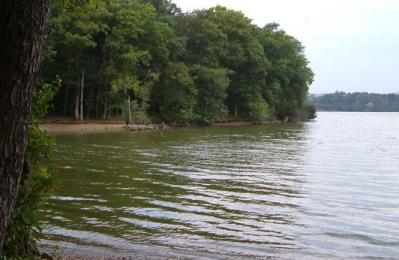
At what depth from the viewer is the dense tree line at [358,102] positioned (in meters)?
184

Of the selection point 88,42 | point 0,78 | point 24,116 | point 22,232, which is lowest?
point 22,232

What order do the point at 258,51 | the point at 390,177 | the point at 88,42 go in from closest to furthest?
the point at 390,177
the point at 88,42
the point at 258,51

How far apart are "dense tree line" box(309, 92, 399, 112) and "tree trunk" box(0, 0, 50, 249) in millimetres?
183875

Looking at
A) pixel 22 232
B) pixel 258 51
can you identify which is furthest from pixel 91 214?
pixel 258 51

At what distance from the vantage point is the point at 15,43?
3074mm

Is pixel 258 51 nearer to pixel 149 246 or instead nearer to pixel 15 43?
pixel 149 246

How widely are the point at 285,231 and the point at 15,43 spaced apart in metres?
9.95

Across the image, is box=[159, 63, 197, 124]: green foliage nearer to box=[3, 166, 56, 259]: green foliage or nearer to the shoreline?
the shoreline

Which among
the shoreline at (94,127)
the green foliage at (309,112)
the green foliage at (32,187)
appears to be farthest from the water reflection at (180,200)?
the green foliage at (309,112)

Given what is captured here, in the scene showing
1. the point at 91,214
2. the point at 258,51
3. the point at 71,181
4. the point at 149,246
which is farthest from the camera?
the point at 258,51

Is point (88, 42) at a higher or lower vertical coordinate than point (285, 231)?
higher

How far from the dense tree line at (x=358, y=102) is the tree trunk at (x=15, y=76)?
603 feet

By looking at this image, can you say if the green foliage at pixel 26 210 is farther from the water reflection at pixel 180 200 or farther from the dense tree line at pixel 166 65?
the dense tree line at pixel 166 65

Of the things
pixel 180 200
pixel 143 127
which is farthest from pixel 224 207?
pixel 143 127
